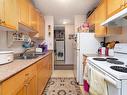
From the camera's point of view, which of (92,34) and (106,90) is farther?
(92,34)

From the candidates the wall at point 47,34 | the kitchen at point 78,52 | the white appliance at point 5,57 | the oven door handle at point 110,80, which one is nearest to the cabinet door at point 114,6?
the kitchen at point 78,52

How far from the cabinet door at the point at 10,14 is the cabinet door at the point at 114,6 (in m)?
1.59

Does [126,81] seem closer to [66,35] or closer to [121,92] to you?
[121,92]

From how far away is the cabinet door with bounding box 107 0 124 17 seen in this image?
2073 millimetres

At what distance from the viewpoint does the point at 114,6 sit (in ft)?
7.68

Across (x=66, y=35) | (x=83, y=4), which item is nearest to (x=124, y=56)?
(x=83, y=4)

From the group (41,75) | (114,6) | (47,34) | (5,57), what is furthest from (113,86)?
(47,34)

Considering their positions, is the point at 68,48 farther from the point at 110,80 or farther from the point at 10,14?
the point at 110,80

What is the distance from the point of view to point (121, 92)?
1.11m

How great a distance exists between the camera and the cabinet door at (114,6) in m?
2.07

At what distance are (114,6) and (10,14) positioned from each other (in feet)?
5.46

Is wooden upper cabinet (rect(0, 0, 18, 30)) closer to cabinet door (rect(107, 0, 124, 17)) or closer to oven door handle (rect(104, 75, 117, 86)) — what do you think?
oven door handle (rect(104, 75, 117, 86))

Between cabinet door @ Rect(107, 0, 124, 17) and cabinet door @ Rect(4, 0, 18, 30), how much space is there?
1.59 metres

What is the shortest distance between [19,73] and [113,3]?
191cm
